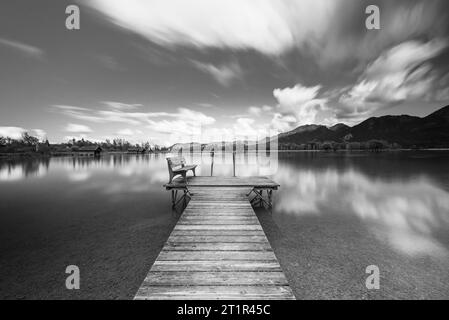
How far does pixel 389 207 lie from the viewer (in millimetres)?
12383

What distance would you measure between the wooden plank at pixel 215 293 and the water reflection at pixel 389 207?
6.83 metres

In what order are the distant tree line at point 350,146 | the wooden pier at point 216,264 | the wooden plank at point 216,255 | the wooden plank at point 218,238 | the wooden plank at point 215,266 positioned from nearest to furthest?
the wooden pier at point 216,264, the wooden plank at point 215,266, the wooden plank at point 216,255, the wooden plank at point 218,238, the distant tree line at point 350,146

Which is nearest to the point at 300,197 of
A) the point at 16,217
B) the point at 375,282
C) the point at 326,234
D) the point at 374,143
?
the point at 326,234

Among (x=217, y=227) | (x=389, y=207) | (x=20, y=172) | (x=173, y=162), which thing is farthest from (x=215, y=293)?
(x=20, y=172)

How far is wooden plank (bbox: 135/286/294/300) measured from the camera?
3266mm

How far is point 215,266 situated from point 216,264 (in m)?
0.08

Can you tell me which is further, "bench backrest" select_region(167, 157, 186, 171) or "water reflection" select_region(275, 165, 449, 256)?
"bench backrest" select_region(167, 157, 186, 171)

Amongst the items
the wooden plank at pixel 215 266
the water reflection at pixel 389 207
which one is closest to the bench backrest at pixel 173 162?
the water reflection at pixel 389 207

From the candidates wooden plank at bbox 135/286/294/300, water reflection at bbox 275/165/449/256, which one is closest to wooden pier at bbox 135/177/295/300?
wooden plank at bbox 135/286/294/300

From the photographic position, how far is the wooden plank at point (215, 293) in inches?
129

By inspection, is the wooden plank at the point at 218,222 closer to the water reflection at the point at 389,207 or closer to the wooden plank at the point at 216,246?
the wooden plank at the point at 216,246

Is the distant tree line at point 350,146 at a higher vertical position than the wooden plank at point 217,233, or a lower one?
higher

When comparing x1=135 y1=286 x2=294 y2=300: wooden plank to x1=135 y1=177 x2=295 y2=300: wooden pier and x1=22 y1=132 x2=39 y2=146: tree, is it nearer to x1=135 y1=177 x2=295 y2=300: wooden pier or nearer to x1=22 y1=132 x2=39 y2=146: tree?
x1=135 y1=177 x2=295 y2=300: wooden pier

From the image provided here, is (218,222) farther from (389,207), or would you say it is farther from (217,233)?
(389,207)
